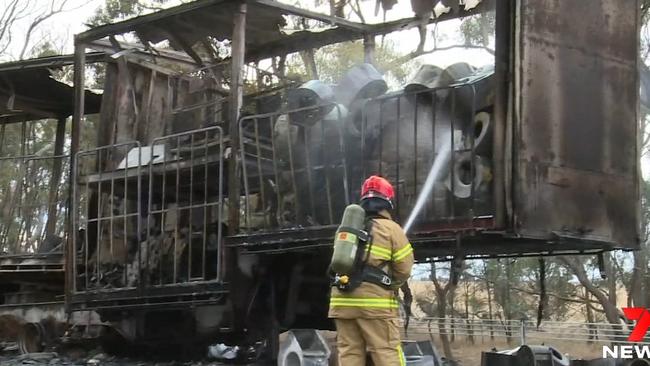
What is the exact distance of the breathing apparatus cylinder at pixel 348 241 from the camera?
4.61 metres

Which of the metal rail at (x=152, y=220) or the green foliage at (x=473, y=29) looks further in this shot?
the green foliage at (x=473, y=29)

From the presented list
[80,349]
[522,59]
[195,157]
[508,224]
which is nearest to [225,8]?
[195,157]

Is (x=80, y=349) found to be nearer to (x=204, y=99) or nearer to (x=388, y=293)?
(x=204, y=99)

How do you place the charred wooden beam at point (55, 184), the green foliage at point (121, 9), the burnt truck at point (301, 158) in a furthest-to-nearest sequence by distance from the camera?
the green foliage at point (121, 9) → the charred wooden beam at point (55, 184) → the burnt truck at point (301, 158)

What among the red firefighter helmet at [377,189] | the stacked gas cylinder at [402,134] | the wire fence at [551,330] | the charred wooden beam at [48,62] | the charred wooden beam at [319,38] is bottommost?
the wire fence at [551,330]

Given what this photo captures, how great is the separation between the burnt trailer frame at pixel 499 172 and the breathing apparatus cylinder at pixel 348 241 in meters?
0.94

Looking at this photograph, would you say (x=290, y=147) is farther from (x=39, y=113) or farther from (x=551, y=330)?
(x=551, y=330)

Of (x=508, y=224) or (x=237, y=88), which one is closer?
(x=508, y=224)

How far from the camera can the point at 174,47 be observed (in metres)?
8.75

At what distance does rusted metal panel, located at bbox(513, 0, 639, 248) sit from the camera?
5.18 meters

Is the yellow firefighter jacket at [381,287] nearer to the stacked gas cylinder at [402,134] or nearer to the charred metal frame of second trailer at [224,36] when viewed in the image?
the stacked gas cylinder at [402,134]

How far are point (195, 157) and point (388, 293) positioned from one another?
2943mm

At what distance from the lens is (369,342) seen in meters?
4.75

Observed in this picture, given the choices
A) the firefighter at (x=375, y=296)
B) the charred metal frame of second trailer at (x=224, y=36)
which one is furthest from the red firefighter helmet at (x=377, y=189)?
the charred metal frame of second trailer at (x=224, y=36)
